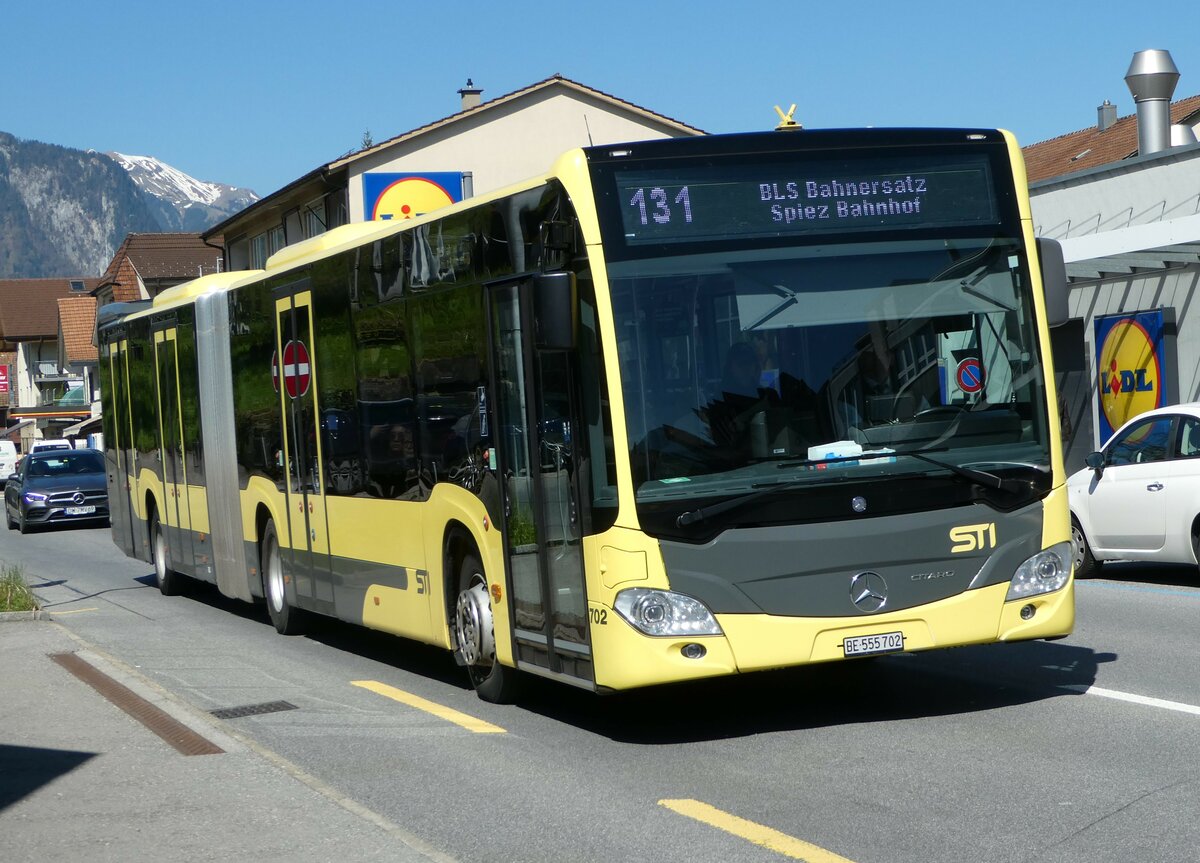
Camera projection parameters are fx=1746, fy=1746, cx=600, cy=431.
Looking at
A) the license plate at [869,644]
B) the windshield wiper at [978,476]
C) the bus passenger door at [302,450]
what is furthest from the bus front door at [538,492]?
the bus passenger door at [302,450]

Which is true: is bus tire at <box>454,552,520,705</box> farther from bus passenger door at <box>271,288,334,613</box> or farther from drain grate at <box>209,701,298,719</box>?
bus passenger door at <box>271,288,334,613</box>

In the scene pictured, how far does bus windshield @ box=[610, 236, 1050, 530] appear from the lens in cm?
830

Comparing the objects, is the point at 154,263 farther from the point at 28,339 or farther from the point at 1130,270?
the point at 1130,270

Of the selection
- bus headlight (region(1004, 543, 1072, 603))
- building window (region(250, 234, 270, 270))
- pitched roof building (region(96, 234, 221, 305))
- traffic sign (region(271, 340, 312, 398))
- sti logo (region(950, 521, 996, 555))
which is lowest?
bus headlight (region(1004, 543, 1072, 603))

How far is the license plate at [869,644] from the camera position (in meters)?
8.48

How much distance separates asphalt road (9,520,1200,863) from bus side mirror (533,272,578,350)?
2011mm

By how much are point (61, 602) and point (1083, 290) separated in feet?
56.5

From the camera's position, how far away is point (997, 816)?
671 cm

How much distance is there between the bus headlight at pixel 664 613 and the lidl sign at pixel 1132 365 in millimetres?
19210

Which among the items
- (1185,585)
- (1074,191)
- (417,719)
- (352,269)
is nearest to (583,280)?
(417,719)

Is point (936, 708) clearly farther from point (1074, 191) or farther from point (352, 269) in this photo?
point (1074, 191)

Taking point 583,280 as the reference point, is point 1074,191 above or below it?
above

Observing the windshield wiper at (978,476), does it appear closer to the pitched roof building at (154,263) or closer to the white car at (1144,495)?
the white car at (1144,495)

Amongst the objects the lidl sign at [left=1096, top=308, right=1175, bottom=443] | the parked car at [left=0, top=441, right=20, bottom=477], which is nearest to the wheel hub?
the lidl sign at [left=1096, top=308, right=1175, bottom=443]
